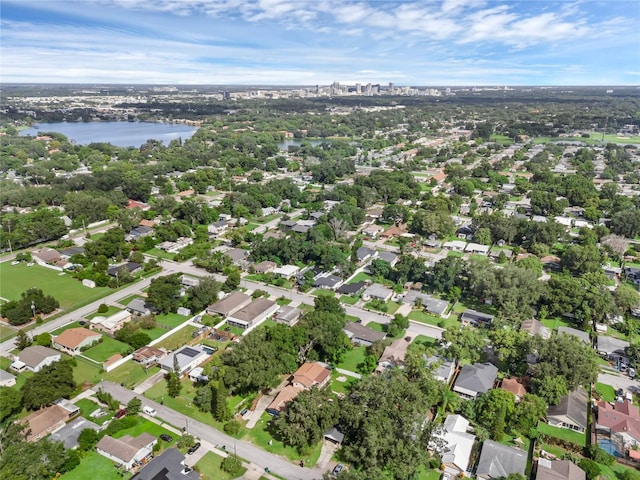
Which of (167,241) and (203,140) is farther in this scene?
(203,140)

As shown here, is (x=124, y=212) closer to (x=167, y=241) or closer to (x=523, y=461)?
(x=167, y=241)

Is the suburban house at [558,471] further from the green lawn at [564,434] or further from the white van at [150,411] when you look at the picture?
the white van at [150,411]

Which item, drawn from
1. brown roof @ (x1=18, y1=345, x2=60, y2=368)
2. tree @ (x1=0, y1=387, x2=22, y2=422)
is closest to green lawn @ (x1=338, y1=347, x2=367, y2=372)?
tree @ (x1=0, y1=387, x2=22, y2=422)

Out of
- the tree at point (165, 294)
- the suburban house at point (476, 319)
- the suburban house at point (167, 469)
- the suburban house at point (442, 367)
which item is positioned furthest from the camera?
the tree at point (165, 294)

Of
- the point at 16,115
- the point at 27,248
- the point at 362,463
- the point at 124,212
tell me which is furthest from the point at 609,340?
the point at 16,115

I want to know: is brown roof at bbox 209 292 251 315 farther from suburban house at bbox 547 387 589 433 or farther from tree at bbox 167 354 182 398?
suburban house at bbox 547 387 589 433

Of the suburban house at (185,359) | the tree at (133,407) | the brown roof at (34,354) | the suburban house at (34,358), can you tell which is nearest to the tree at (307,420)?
the tree at (133,407)
